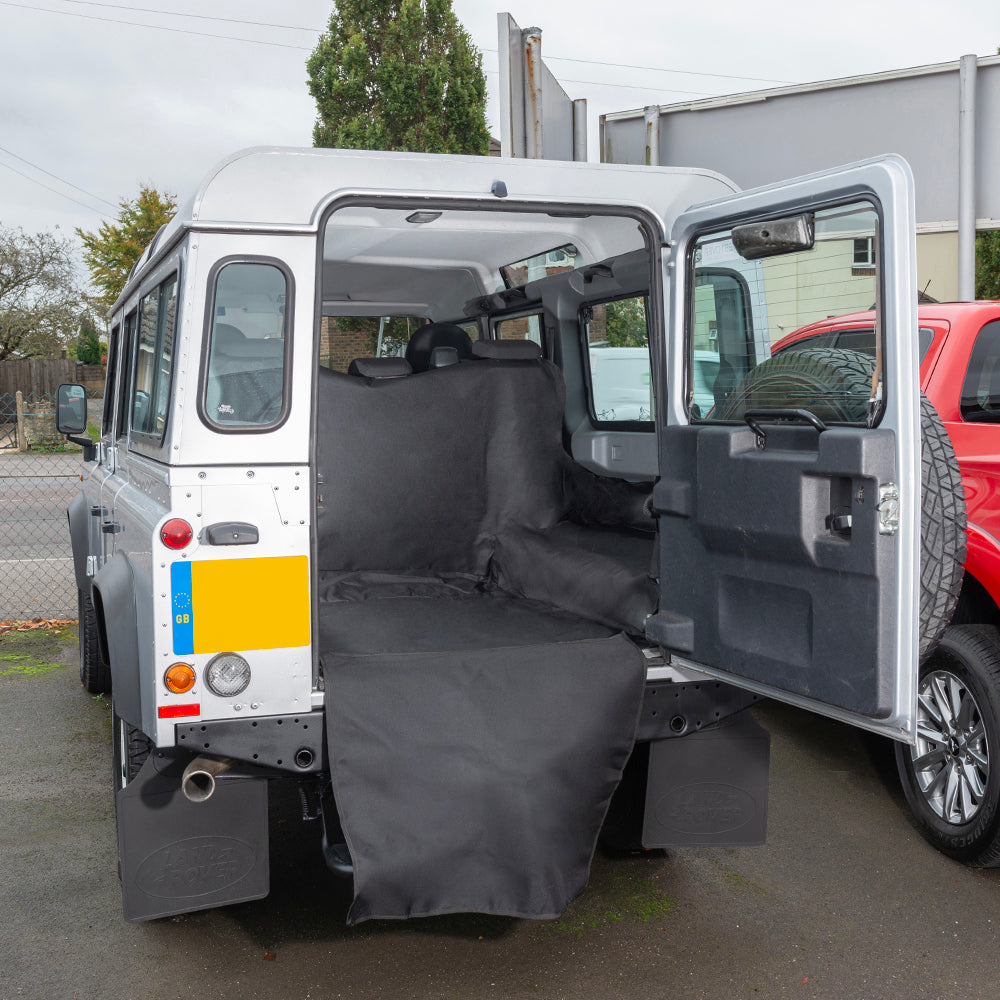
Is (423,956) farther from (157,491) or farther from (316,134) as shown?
(316,134)

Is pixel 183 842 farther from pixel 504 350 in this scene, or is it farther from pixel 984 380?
pixel 984 380

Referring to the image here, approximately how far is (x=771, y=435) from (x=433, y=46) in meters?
25.5

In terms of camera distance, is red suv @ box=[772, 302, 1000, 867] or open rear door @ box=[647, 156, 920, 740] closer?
open rear door @ box=[647, 156, 920, 740]

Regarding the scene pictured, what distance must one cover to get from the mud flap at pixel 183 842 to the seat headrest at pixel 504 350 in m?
2.46

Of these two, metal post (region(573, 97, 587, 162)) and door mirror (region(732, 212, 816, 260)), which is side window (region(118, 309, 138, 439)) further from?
metal post (region(573, 97, 587, 162))

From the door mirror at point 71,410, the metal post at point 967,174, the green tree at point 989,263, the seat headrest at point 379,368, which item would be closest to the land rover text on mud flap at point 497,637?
the seat headrest at point 379,368

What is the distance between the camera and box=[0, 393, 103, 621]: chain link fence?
8.98 metres

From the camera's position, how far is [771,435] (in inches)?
119

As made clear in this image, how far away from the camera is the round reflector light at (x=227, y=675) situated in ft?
10.1

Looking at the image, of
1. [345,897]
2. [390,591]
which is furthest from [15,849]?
[390,591]

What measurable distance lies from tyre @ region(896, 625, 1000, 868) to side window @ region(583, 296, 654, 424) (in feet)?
5.55

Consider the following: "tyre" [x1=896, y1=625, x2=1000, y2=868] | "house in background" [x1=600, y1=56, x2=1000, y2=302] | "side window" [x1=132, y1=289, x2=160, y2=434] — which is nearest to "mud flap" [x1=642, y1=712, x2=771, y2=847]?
"tyre" [x1=896, y1=625, x2=1000, y2=868]

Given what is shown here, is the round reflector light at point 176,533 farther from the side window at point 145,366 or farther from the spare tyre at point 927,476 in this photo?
the spare tyre at point 927,476

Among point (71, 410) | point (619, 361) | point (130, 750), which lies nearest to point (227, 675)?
point (130, 750)
